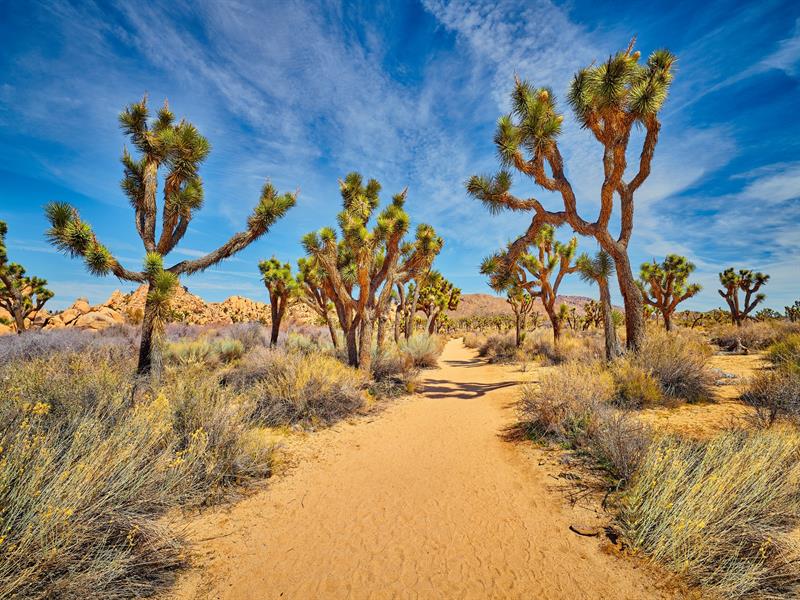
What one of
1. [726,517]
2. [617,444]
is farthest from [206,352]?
[726,517]

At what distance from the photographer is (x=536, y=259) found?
53.6 feet

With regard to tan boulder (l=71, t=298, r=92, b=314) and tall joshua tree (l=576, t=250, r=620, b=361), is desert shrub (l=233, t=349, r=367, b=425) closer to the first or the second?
tall joshua tree (l=576, t=250, r=620, b=361)

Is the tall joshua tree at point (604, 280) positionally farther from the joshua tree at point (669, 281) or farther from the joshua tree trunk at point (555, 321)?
the joshua tree at point (669, 281)

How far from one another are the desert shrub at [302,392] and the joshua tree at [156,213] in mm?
2794

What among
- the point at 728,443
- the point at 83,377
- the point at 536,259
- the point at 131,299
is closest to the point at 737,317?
the point at 536,259

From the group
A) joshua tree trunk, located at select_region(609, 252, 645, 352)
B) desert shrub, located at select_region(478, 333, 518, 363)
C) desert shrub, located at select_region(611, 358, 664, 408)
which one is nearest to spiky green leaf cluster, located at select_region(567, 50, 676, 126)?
joshua tree trunk, located at select_region(609, 252, 645, 352)

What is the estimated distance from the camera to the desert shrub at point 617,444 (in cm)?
406

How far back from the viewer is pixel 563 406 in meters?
6.04

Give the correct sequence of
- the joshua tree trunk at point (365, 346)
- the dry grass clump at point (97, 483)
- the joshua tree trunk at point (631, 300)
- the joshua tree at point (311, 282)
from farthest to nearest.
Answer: the joshua tree at point (311, 282) → the joshua tree trunk at point (365, 346) → the joshua tree trunk at point (631, 300) → the dry grass clump at point (97, 483)

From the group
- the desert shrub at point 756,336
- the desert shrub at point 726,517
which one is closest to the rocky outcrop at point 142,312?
the desert shrub at point 726,517

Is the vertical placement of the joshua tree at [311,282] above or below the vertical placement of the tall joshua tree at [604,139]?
below

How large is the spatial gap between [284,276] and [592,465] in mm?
13346

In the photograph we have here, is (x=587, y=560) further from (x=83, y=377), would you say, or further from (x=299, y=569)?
(x=83, y=377)

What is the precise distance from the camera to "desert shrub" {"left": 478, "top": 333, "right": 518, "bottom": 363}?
18556 millimetres
